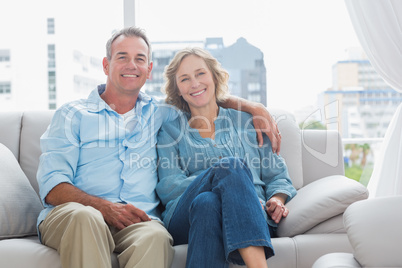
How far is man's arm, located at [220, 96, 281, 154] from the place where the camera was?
2270mm

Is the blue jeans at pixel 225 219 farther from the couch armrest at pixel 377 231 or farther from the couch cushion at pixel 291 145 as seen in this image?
the couch cushion at pixel 291 145

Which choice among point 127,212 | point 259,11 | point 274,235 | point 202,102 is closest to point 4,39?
point 259,11

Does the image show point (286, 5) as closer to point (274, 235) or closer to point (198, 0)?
point (198, 0)

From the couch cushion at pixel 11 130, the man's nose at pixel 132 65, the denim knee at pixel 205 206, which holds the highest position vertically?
the man's nose at pixel 132 65

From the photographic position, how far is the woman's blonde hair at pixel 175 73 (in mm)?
2350

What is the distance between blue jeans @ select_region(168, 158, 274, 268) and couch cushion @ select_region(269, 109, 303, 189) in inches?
24.5

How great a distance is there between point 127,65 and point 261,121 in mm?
720

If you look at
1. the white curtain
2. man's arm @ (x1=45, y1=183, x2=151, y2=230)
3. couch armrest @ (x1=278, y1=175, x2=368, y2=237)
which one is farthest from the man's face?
→ the white curtain

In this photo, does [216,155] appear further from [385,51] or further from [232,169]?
[385,51]

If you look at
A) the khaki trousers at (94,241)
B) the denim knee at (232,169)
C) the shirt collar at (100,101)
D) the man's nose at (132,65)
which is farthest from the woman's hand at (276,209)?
the man's nose at (132,65)

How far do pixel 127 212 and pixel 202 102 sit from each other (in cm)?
70

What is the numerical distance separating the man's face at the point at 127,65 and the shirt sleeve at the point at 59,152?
27 cm

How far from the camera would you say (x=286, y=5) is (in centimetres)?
381

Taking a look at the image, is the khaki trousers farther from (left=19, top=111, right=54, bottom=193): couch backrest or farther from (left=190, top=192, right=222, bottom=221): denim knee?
(left=19, top=111, right=54, bottom=193): couch backrest
